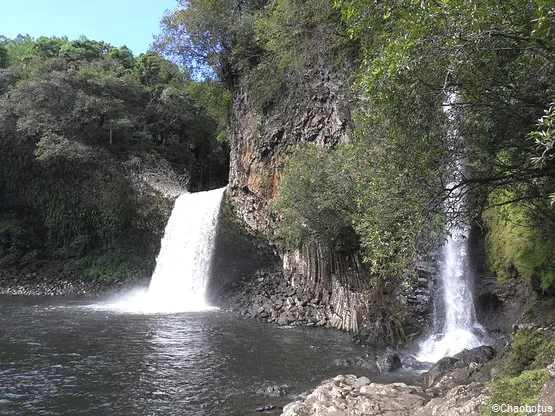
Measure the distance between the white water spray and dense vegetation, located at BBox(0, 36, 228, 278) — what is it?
6.33ft

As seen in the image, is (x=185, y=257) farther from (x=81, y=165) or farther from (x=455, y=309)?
(x=455, y=309)

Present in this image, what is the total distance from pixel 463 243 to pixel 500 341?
290cm

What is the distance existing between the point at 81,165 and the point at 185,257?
9.52 m

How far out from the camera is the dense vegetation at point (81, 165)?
26094 millimetres

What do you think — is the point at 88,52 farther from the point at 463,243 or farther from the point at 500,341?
the point at 500,341

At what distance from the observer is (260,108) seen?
21.9 metres

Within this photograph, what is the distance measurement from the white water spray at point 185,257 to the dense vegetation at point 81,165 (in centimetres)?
193

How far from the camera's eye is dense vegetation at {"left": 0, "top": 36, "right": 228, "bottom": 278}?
26.1 meters

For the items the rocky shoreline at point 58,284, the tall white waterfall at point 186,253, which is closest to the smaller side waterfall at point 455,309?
the tall white waterfall at point 186,253

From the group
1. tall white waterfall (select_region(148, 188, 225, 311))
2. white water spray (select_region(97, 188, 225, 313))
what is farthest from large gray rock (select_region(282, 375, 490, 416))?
tall white waterfall (select_region(148, 188, 225, 311))

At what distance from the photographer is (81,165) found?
88.9ft

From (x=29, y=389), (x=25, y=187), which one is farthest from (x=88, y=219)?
(x=29, y=389)

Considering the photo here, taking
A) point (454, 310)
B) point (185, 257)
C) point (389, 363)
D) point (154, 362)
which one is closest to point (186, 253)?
point (185, 257)

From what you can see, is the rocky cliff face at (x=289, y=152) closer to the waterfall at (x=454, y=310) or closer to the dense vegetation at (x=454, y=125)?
the waterfall at (x=454, y=310)
